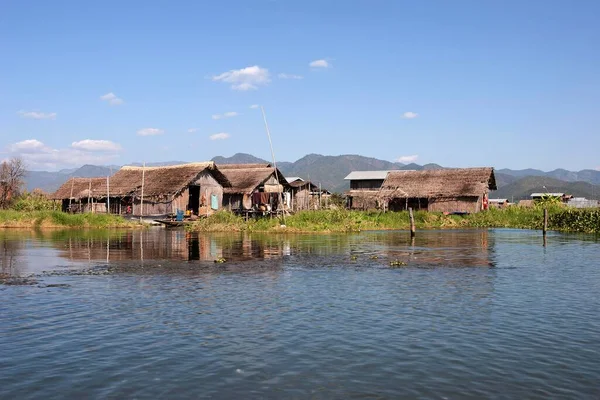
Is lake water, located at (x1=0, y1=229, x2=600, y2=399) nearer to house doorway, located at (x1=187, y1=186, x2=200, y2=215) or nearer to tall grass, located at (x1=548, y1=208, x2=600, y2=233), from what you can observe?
tall grass, located at (x1=548, y1=208, x2=600, y2=233)

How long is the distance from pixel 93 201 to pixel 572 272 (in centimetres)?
4792

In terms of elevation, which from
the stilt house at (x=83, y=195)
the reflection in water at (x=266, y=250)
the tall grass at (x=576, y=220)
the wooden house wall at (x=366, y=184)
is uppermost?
the wooden house wall at (x=366, y=184)

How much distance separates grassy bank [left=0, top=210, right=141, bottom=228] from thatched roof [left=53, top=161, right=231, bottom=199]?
4.24 metres

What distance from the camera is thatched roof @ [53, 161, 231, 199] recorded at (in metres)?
51.2

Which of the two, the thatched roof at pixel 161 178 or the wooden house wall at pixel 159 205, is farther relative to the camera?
the wooden house wall at pixel 159 205

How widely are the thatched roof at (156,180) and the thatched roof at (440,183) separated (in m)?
20.3

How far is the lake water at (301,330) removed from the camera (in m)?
8.24

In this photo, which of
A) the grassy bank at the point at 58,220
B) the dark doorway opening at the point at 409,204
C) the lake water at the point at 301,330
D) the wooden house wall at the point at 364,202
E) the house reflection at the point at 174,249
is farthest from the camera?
the wooden house wall at the point at 364,202

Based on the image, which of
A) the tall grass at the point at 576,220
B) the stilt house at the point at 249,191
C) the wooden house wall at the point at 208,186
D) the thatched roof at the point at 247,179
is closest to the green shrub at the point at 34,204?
the wooden house wall at the point at 208,186

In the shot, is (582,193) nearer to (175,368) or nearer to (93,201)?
(93,201)

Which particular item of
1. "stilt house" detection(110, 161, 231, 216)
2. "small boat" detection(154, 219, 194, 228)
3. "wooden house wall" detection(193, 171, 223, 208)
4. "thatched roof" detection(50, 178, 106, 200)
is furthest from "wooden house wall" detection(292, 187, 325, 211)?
"thatched roof" detection(50, 178, 106, 200)

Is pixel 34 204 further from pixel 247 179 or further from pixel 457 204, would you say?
pixel 457 204

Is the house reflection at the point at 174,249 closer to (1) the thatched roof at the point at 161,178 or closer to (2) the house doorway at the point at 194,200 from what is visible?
(1) the thatched roof at the point at 161,178

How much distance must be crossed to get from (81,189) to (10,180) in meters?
16.4
